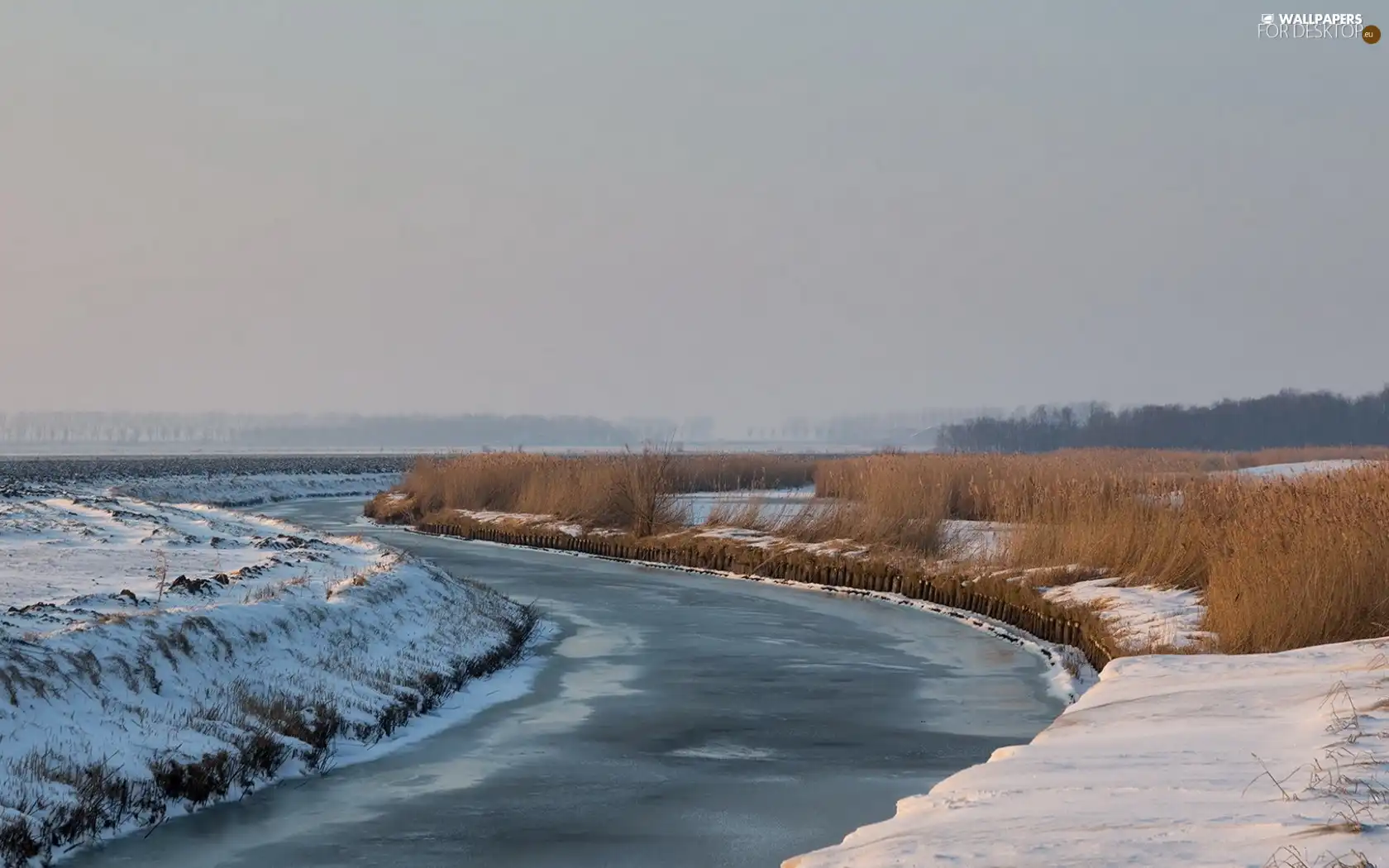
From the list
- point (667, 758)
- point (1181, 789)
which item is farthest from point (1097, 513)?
point (1181, 789)

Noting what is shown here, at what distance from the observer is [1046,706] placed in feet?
35.3

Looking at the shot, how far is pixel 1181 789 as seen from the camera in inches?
217

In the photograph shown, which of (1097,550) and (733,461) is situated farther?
(733,461)

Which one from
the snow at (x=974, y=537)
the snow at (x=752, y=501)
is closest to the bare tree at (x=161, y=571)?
the snow at (x=974, y=537)

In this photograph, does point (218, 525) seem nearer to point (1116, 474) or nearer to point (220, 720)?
point (1116, 474)

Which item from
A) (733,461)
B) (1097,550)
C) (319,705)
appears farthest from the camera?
(733,461)

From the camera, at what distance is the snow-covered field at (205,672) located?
7117mm

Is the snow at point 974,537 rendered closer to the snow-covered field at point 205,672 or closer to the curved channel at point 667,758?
the curved channel at point 667,758

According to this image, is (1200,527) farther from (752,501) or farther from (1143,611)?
(752,501)

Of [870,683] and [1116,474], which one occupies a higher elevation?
[1116,474]

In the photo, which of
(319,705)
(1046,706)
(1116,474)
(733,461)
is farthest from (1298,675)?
A: (733,461)

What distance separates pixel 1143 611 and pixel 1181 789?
7.54 metres

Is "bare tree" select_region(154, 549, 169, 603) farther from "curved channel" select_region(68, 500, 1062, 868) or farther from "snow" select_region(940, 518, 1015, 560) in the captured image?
"snow" select_region(940, 518, 1015, 560)

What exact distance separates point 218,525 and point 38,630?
15429 millimetres
